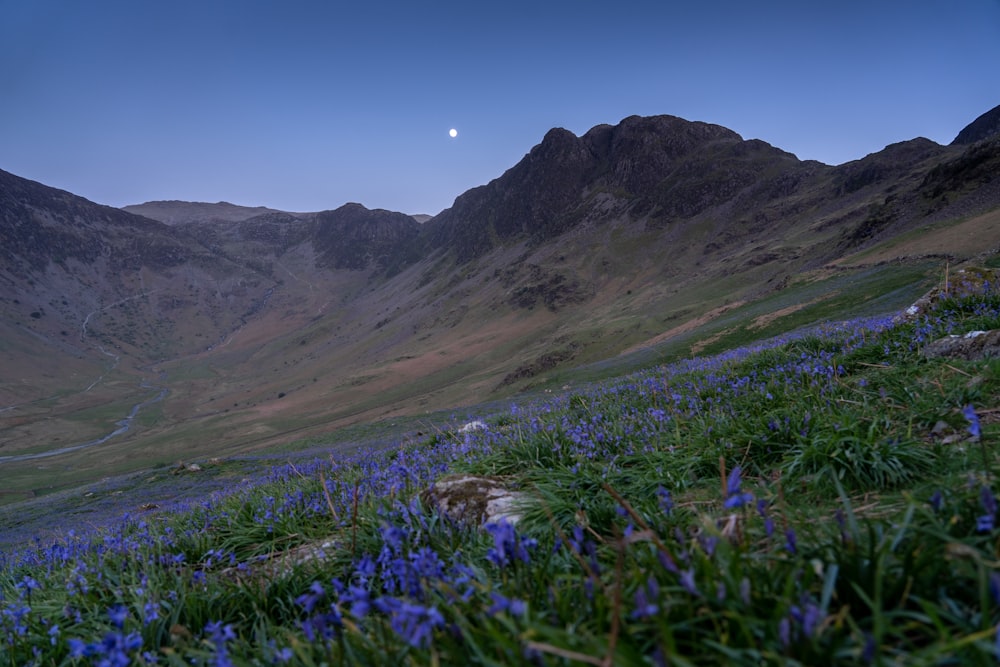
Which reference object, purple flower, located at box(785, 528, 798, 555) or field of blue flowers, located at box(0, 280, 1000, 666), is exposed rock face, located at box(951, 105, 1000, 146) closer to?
field of blue flowers, located at box(0, 280, 1000, 666)

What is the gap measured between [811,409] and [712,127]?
161 meters

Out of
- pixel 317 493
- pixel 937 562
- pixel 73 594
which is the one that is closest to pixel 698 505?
pixel 937 562

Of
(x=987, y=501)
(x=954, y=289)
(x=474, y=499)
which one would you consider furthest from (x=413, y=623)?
(x=954, y=289)

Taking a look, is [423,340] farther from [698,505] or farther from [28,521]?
[698,505]

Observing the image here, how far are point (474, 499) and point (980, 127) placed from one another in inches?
6840

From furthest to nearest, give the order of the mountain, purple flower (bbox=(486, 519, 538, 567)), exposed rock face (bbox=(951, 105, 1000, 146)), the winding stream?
exposed rock face (bbox=(951, 105, 1000, 146))
the winding stream
the mountain
purple flower (bbox=(486, 519, 538, 567))

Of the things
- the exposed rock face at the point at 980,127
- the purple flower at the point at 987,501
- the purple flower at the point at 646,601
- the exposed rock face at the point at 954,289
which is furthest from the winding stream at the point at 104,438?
the exposed rock face at the point at 980,127

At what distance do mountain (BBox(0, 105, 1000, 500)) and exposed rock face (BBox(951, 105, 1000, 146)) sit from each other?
42854 mm

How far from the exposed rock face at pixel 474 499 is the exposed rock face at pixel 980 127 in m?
161

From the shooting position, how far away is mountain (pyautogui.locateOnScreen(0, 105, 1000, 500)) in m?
49.1

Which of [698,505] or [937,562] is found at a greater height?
[937,562]

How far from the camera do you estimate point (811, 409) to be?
189 inches

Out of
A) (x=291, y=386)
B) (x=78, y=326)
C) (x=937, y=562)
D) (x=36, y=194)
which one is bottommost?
(x=291, y=386)

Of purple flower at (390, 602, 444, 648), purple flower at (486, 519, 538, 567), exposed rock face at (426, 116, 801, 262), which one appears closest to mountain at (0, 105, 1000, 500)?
exposed rock face at (426, 116, 801, 262)
